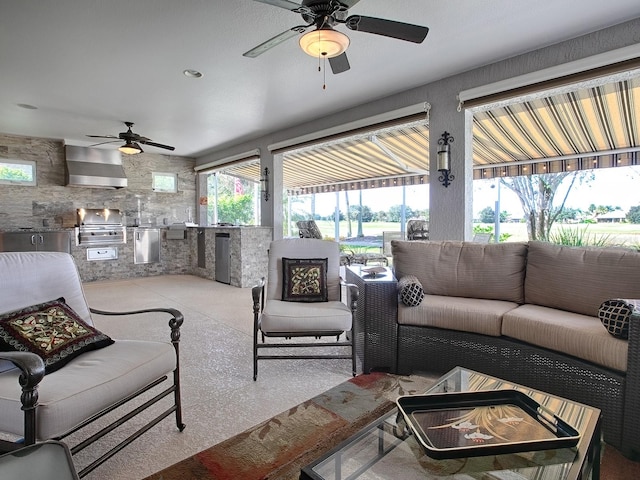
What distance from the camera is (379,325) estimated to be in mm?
2635

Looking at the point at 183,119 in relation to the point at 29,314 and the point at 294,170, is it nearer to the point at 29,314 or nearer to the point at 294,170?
the point at 294,170

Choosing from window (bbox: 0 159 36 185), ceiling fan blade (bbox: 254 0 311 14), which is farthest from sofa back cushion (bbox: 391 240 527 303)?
window (bbox: 0 159 36 185)

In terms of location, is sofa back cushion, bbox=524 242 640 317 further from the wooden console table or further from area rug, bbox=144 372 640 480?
the wooden console table

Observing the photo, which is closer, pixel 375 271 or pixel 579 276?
pixel 579 276

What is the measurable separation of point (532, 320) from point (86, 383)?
7.72 feet

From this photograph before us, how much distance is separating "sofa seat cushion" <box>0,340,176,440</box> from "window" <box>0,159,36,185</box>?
6353mm

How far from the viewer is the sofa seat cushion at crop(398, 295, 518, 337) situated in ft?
7.64

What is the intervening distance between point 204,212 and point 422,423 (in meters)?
8.00

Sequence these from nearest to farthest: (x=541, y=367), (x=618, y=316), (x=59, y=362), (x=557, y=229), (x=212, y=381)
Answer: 1. (x=59, y=362)
2. (x=618, y=316)
3. (x=541, y=367)
4. (x=212, y=381)
5. (x=557, y=229)

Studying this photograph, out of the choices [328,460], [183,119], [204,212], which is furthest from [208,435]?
[204,212]

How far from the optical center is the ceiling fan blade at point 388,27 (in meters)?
2.08

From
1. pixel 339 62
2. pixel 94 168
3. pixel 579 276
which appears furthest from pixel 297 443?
pixel 94 168

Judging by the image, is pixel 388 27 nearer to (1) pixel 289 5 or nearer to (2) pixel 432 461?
(1) pixel 289 5

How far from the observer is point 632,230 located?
4.82 m
